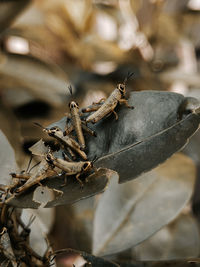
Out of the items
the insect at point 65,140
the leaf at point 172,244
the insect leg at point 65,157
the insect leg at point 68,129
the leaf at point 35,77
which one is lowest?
the leaf at point 172,244

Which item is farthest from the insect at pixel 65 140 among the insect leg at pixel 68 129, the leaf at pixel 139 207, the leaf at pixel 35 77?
the leaf at pixel 35 77

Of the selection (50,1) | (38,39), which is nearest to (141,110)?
(38,39)

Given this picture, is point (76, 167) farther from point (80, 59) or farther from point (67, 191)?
point (80, 59)

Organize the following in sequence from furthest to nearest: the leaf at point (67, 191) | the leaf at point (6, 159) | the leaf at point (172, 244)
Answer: the leaf at point (172, 244), the leaf at point (6, 159), the leaf at point (67, 191)

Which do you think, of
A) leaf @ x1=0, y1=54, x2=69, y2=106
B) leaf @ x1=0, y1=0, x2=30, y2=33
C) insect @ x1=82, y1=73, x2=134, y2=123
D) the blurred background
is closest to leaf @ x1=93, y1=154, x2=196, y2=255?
the blurred background

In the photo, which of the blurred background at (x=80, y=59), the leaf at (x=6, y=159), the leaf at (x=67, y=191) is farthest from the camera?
the blurred background at (x=80, y=59)

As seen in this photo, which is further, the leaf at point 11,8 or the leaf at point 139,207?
the leaf at point 11,8

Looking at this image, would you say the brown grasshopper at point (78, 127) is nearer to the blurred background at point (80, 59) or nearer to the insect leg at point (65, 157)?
the insect leg at point (65, 157)
